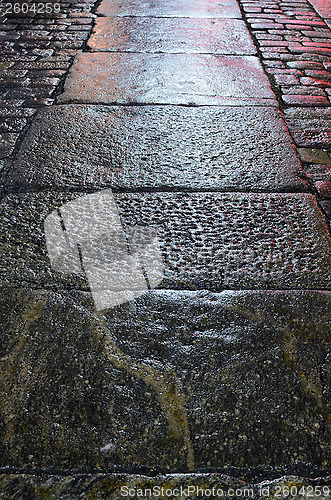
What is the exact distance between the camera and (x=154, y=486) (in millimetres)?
1347

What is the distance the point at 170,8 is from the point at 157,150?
3.30 meters

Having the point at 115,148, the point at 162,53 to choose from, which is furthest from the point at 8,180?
the point at 162,53

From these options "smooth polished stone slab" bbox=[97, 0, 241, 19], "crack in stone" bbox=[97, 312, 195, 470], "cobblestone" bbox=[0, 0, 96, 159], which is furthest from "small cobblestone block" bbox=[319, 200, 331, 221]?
"smooth polished stone slab" bbox=[97, 0, 241, 19]

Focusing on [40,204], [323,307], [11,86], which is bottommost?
[323,307]

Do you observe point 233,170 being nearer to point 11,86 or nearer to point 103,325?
point 103,325

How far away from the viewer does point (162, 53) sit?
163 inches

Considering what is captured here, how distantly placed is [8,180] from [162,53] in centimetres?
237

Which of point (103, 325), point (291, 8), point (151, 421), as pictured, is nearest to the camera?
point (151, 421)

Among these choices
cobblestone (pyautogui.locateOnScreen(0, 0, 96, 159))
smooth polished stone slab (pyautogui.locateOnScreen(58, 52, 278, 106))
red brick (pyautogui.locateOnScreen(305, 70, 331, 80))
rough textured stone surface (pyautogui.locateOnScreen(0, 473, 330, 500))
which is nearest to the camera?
rough textured stone surface (pyautogui.locateOnScreen(0, 473, 330, 500))

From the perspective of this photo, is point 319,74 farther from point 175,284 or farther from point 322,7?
point 175,284
